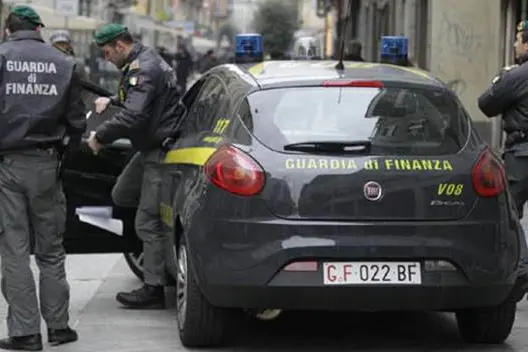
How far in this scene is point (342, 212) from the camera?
5.85 m

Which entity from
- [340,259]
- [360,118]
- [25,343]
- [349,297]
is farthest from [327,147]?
[25,343]

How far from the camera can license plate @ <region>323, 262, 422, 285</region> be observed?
582cm

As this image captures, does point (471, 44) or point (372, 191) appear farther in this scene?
point (471, 44)

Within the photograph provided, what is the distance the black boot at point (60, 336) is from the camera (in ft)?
21.1

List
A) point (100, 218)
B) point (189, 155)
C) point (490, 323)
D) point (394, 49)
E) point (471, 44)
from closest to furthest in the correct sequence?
point (490, 323) → point (189, 155) → point (100, 218) → point (394, 49) → point (471, 44)

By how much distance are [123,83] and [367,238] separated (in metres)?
2.25

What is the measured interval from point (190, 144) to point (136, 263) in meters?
1.83

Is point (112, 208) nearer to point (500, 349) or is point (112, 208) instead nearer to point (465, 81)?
point (500, 349)

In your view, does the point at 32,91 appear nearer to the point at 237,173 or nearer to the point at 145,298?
the point at 237,173

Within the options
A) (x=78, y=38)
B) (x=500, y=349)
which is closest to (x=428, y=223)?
(x=500, y=349)

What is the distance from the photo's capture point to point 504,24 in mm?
19312

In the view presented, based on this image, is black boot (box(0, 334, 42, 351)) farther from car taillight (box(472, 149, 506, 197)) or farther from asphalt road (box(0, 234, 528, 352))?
car taillight (box(472, 149, 506, 197))

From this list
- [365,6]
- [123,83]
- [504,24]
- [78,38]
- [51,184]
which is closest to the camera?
[51,184]

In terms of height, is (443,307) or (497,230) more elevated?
(497,230)
